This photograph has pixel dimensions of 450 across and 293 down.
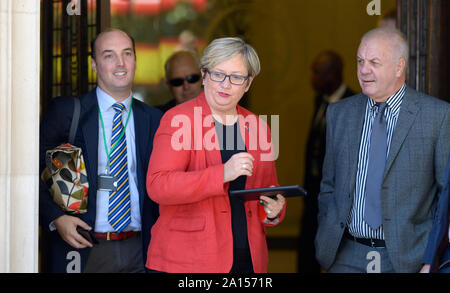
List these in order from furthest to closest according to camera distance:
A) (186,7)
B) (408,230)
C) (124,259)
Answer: (186,7) < (124,259) < (408,230)

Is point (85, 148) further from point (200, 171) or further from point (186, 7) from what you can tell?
point (186, 7)

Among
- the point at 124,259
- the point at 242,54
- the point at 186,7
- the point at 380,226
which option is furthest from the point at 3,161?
the point at 186,7

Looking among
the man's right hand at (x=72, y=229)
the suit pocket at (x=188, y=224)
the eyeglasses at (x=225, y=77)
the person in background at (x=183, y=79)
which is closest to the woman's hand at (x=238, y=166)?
the suit pocket at (x=188, y=224)

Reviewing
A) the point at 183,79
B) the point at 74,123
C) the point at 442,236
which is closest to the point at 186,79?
the point at 183,79

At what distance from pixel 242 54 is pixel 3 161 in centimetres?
147

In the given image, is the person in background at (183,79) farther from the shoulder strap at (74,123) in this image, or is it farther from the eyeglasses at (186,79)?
the shoulder strap at (74,123)

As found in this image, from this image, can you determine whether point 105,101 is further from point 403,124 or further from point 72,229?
point 403,124

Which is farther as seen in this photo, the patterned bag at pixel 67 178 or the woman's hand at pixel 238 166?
the patterned bag at pixel 67 178

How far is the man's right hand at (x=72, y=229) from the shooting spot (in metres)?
4.70

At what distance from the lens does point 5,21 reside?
165 inches

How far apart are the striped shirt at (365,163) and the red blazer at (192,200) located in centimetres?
63

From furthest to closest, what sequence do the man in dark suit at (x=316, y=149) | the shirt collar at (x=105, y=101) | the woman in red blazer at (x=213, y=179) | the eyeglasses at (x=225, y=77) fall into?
the man in dark suit at (x=316, y=149)
the shirt collar at (x=105, y=101)
the eyeglasses at (x=225, y=77)
the woman in red blazer at (x=213, y=179)

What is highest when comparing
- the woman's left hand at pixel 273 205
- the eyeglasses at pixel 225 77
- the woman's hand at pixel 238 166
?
the eyeglasses at pixel 225 77

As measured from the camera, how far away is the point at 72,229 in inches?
185
